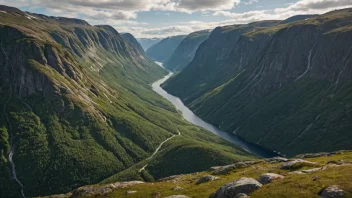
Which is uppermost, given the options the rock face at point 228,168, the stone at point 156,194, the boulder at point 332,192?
the boulder at point 332,192

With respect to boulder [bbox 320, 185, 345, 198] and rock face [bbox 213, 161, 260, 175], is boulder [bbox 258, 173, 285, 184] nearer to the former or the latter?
boulder [bbox 320, 185, 345, 198]

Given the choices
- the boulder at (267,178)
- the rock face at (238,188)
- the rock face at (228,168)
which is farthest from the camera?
the rock face at (228,168)

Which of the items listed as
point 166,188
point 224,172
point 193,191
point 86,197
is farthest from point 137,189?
point 224,172

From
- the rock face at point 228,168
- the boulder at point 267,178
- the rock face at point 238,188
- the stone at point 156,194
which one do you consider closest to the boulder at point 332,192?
the rock face at point 238,188

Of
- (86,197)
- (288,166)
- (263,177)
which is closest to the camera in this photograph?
(263,177)

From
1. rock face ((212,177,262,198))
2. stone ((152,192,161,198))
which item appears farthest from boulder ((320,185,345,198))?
stone ((152,192,161,198))

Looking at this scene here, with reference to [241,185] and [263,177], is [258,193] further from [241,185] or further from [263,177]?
[263,177]

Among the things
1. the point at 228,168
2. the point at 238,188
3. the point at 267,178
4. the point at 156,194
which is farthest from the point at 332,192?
the point at 228,168

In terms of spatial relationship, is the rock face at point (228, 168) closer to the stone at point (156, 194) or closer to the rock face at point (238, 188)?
the stone at point (156, 194)
